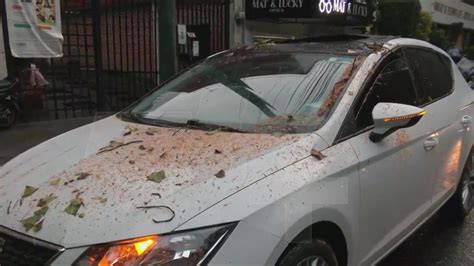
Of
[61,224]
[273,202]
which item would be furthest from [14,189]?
[273,202]

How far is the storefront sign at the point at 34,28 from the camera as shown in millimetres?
8828

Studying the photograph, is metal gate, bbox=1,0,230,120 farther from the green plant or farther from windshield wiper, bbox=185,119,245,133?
the green plant

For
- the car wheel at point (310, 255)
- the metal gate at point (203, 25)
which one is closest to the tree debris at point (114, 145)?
the car wheel at point (310, 255)

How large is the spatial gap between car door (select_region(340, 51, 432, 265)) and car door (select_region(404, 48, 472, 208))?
0.14m

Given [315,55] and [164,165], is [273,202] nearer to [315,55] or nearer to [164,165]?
[164,165]

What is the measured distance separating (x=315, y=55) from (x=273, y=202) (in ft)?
5.04

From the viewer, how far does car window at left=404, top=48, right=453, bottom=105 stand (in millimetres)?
3820

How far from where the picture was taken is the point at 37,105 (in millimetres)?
9703

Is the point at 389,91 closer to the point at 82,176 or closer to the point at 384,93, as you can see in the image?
the point at 384,93

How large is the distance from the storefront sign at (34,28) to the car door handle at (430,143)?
7349mm

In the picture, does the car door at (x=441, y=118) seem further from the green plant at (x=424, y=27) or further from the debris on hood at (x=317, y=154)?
the green plant at (x=424, y=27)

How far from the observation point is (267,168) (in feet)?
8.09

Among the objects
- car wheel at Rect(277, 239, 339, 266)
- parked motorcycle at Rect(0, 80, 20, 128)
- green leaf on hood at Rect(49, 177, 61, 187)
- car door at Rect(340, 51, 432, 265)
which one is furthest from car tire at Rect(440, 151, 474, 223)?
parked motorcycle at Rect(0, 80, 20, 128)

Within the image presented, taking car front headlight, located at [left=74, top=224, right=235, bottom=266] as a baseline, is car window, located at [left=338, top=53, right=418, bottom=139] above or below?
above
